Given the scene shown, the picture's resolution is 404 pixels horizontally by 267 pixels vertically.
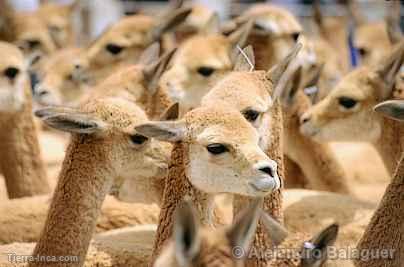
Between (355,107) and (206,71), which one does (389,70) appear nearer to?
(355,107)

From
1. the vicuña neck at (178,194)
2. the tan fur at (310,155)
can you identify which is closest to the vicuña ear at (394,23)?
the tan fur at (310,155)

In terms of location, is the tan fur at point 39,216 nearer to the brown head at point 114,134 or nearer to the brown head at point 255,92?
the brown head at point 114,134

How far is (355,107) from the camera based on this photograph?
571 cm

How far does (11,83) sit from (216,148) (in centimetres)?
271

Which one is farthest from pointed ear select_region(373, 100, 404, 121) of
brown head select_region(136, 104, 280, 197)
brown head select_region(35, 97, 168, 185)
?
brown head select_region(35, 97, 168, 185)

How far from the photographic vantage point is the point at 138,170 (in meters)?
4.61

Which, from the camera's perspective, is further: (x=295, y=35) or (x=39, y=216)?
(x=295, y=35)

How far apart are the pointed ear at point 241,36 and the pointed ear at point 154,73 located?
0.73 metres

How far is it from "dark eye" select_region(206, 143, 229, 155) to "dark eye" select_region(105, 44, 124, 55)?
153 inches

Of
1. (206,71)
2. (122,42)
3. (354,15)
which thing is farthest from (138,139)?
(354,15)

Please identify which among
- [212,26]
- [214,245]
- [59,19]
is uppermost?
[214,245]

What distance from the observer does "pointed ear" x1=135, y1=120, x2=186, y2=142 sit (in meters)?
4.00

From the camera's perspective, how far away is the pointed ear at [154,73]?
5688 mm

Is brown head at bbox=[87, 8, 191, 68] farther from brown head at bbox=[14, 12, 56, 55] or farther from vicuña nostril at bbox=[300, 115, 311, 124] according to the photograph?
vicuña nostril at bbox=[300, 115, 311, 124]
